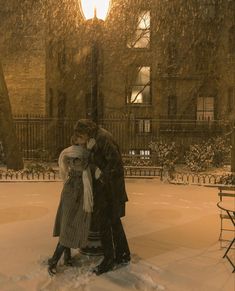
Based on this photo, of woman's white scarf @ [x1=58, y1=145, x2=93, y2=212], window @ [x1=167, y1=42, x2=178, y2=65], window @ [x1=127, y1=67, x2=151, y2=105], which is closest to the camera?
woman's white scarf @ [x1=58, y1=145, x2=93, y2=212]

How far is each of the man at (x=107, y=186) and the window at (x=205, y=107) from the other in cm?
1887

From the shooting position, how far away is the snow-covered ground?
555 cm

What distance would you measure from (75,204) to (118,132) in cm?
1589

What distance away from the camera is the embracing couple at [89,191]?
5801 mm

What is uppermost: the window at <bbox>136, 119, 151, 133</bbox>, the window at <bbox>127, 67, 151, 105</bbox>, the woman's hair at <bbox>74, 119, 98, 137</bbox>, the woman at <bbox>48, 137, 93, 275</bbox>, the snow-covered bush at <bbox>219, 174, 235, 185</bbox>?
the window at <bbox>127, 67, 151, 105</bbox>

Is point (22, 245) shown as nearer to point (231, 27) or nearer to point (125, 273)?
point (125, 273)

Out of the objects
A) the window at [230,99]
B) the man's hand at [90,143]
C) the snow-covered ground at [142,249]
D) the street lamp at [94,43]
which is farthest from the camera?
the window at [230,99]

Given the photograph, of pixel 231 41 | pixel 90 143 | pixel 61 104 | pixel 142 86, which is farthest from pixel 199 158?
pixel 90 143

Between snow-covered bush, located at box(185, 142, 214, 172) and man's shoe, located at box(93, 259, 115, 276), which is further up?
snow-covered bush, located at box(185, 142, 214, 172)

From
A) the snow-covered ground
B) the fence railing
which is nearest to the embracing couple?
the snow-covered ground

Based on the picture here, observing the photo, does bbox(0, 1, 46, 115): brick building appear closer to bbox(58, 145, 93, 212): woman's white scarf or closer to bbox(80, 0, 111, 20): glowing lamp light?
bbox(80, 0, 111, 20): glowing lamp light

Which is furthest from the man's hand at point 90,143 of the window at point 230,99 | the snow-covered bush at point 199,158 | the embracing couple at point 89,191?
the window at point 230,99

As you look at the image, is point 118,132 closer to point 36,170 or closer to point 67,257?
point 36,170

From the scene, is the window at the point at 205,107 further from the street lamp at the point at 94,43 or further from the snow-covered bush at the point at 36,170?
the street lamp at the point at 94,43
